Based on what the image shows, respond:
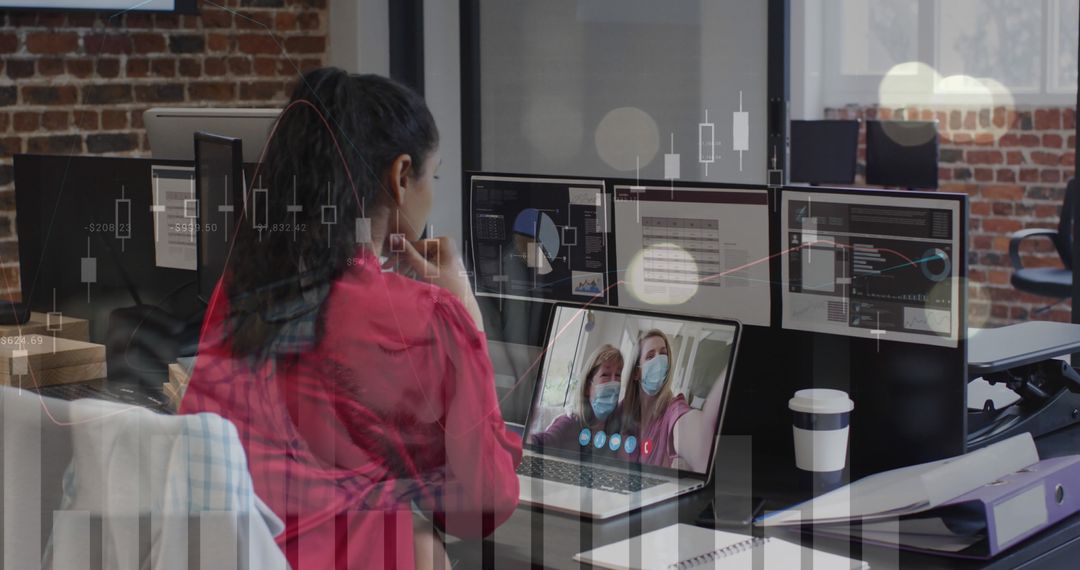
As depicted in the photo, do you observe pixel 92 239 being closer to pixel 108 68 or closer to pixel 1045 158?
pixel 108 68

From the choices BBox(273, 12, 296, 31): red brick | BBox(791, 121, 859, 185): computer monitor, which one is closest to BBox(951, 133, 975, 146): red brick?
BBox(791, 121, 859, 185): computer monitor

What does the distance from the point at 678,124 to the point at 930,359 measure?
2206mm

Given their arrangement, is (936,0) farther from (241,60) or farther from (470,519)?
(470,519)

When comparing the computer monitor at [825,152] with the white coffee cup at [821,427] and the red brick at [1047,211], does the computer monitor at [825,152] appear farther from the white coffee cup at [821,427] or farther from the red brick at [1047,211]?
the white coffee cup at [821,427]

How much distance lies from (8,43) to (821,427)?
2714 mm

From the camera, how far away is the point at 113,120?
3617 millimetres

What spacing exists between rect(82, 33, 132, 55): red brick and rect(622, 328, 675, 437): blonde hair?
2.50m

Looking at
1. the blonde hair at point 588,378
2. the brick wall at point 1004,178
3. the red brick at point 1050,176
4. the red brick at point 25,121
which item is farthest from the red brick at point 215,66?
the red brick at point 1050,176

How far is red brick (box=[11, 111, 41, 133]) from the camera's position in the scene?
3.38 m

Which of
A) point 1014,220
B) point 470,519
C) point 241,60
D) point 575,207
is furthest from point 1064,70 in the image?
point 470,519

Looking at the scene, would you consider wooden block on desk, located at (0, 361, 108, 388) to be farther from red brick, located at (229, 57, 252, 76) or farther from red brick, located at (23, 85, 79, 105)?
red brick, located at (229, 57, 252, 76)

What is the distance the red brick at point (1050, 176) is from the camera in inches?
177

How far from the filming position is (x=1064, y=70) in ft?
14.9

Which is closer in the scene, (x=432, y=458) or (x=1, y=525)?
(x=1, y=525)
